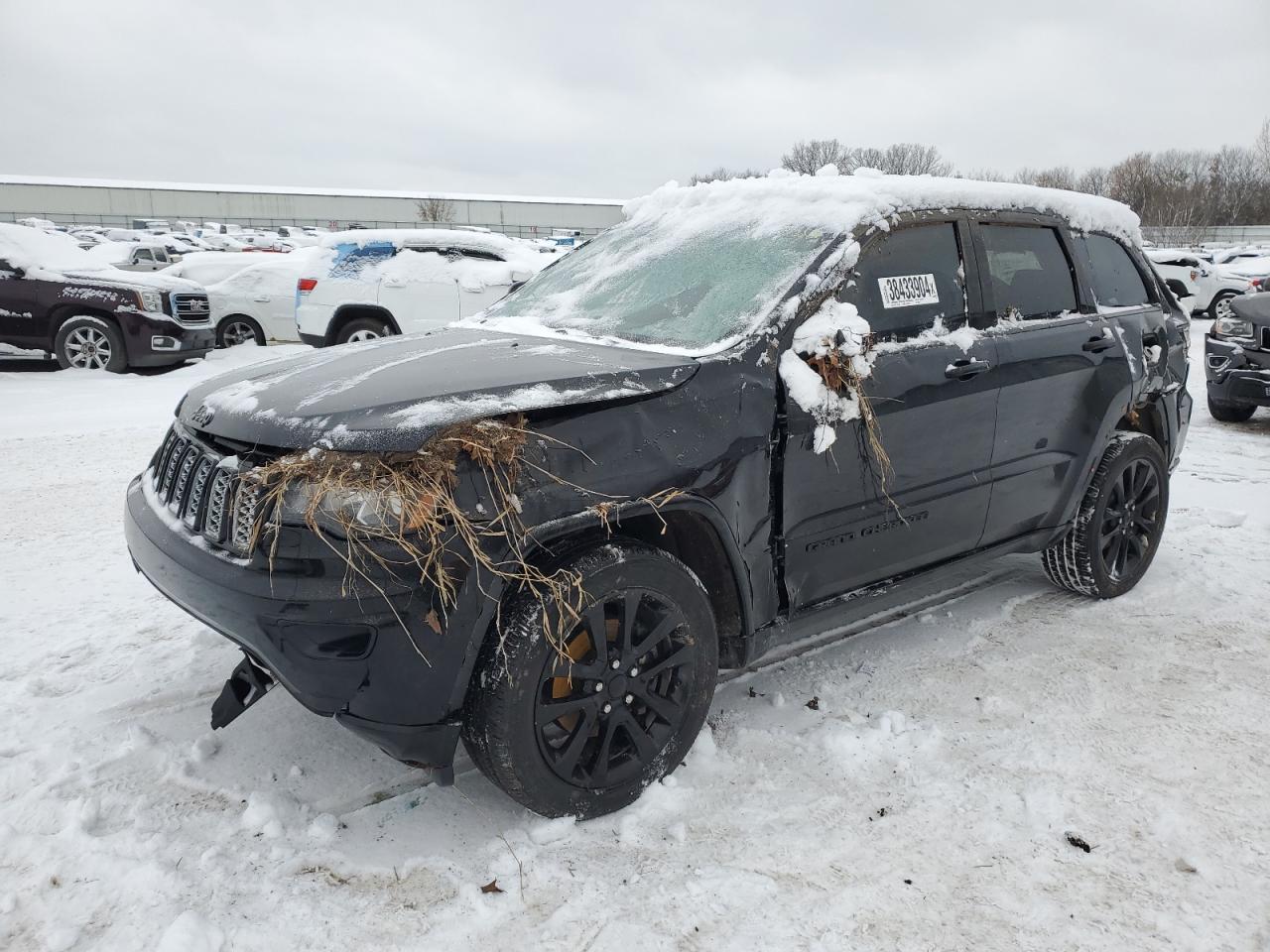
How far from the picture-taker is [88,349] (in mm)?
10195

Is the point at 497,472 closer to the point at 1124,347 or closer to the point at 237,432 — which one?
the point at 237,432

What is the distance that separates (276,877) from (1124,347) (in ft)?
12.8

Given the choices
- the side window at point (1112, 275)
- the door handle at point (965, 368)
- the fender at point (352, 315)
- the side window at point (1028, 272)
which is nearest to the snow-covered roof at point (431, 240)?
the fender at point (352, 315)

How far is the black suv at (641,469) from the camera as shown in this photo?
219cm

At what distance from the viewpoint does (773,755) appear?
2.93m

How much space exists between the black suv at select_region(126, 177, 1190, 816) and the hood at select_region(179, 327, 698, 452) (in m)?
0.01

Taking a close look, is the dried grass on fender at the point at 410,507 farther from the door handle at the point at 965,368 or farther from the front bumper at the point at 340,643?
the door handle at the point at 965,368

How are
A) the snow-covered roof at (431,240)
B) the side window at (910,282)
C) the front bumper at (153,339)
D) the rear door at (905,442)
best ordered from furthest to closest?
the snow-covered roof at (431,240)
the front bumper at (153,339)
the side window at (910,282)
the rear door at (905,442)

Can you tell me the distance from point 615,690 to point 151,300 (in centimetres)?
979

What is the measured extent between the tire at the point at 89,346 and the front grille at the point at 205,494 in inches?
339

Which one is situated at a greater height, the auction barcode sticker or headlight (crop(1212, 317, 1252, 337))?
the auction barcode sticker

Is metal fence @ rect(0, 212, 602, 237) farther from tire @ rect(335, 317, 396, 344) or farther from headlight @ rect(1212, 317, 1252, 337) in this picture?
headlight @ rect(1212, 317, 1252, 337)

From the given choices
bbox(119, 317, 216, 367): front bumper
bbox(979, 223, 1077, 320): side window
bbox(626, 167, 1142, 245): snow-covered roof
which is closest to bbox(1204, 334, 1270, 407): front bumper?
bbox(626, 167, 1142, 245): snow-covered roof

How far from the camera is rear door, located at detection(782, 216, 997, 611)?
292 cm
